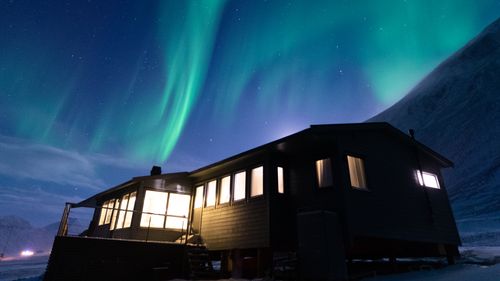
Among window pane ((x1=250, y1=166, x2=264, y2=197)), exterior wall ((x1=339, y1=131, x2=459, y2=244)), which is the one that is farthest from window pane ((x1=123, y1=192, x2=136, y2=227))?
exterior wall ((x1=339, y1=131, x2=459, y2=244))

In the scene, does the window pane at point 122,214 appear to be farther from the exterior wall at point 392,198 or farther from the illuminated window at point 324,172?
the exterior wall at point 392,198

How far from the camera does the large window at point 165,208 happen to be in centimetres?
1592

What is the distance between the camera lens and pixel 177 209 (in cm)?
1652

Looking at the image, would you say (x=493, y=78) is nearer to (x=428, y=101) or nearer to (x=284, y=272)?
(x=428, y=101)

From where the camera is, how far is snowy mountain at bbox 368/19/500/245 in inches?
1261

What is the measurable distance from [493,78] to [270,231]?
7787 cm

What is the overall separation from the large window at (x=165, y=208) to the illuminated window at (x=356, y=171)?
30.7ft

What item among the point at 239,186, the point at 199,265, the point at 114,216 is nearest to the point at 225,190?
the point at 239,186

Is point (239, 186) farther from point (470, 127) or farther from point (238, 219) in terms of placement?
point (470, 127)

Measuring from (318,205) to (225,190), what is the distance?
5.03m

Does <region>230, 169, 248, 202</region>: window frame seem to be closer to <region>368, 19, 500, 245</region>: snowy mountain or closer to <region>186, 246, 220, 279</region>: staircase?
<region>186, 246, 220, 279</region>: staircase

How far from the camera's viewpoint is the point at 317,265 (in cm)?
880

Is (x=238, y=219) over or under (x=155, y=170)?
under

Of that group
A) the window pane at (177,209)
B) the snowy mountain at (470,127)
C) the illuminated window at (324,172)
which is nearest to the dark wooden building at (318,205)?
the illuminated window at (324,172)
